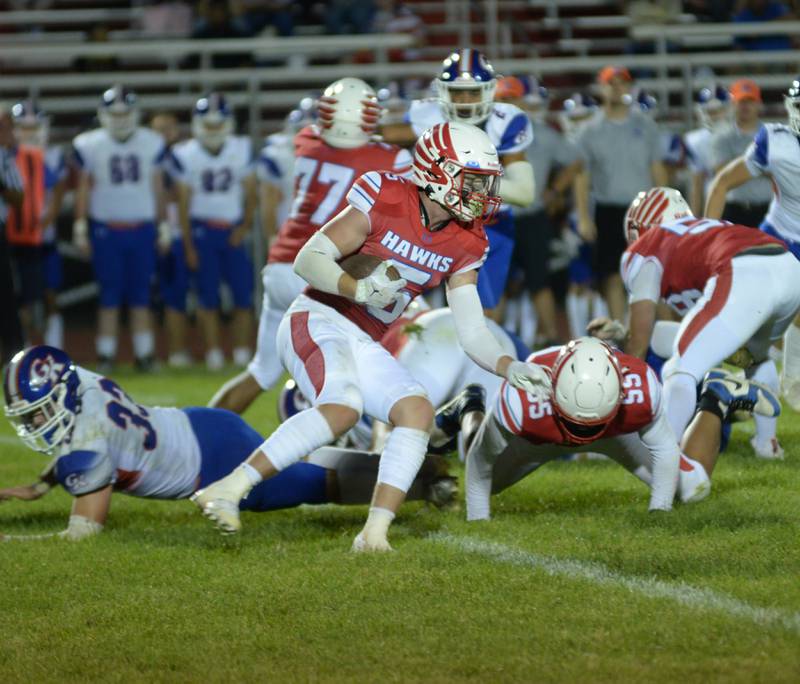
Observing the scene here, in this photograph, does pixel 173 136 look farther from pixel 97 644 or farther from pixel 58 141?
pixel 97 644

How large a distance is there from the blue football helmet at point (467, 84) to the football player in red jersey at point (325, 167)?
335mm

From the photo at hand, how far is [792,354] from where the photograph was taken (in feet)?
23.5

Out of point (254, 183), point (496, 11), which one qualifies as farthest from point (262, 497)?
point (496, 11)

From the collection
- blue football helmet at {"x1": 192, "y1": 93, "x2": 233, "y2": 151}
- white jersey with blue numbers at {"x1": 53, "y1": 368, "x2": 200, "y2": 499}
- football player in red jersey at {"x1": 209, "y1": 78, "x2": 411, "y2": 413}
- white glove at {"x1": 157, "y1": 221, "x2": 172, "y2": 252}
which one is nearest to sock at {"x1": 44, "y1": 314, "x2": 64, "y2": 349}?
white glove at {"x1": 157, "y1": 221, "x2": 172, "y2": 252}

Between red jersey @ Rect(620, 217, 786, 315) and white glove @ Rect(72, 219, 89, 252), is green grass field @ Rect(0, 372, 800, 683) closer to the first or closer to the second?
red jersey @ Rect(620, 217, 786, 315)

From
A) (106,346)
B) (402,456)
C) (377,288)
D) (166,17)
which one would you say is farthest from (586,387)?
(166,17)

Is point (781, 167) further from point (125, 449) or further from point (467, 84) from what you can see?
point (125, 449)

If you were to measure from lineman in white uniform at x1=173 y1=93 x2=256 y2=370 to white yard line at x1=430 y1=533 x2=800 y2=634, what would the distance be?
7.19 meters

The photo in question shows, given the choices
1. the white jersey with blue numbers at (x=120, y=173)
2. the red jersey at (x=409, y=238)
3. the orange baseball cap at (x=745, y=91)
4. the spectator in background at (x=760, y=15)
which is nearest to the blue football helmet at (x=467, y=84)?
the red jersey at (x=409, y=238)

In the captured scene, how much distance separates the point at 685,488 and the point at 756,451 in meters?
1.22

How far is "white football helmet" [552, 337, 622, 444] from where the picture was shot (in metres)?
4.93

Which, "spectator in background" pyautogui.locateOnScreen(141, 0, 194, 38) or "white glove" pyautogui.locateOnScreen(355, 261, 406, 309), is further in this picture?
"spectator in background" pyautogui.locateOnScreen(141, 0, 194, 38)

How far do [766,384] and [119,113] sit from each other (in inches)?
272

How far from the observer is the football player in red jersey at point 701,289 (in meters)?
5.84
